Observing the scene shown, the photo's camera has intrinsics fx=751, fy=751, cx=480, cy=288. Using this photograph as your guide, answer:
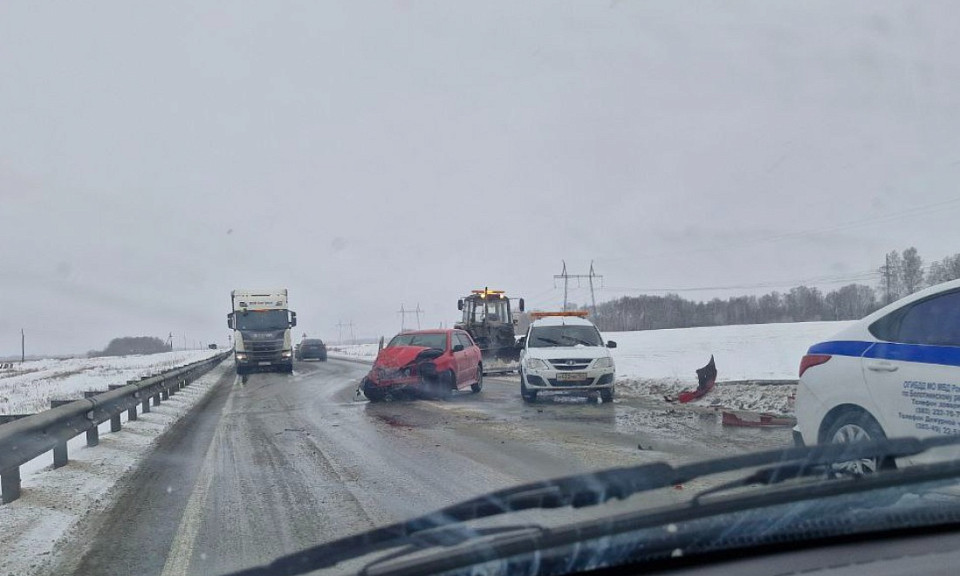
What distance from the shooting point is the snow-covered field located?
527 inches

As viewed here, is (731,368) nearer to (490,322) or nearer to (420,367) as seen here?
(490,322)

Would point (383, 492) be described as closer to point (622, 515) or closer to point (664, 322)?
point (622, 515)

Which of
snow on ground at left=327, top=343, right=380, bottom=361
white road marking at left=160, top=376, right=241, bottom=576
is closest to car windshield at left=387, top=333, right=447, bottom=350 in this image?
white road marking at left=160, top=376, right=241, bottom=576

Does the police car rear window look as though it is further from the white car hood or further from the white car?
the white car hood

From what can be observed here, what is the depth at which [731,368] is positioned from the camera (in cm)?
2134

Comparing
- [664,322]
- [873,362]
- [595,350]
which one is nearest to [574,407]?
[595,350]

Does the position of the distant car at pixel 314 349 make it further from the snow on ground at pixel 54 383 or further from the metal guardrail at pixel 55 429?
the metal guardrail at pixel 55 429

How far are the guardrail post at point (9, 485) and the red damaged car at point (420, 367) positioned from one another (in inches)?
363

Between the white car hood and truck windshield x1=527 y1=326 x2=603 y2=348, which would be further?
truck windshield x1=527 y1=326 x2=603 y2=348

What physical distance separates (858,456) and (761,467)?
1.57 feet

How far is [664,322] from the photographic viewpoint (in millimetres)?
92188

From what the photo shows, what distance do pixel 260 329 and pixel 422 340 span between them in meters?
13.3

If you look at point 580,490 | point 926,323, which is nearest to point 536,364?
point 926,323

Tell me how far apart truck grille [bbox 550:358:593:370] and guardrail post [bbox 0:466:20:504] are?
949 centimetres
